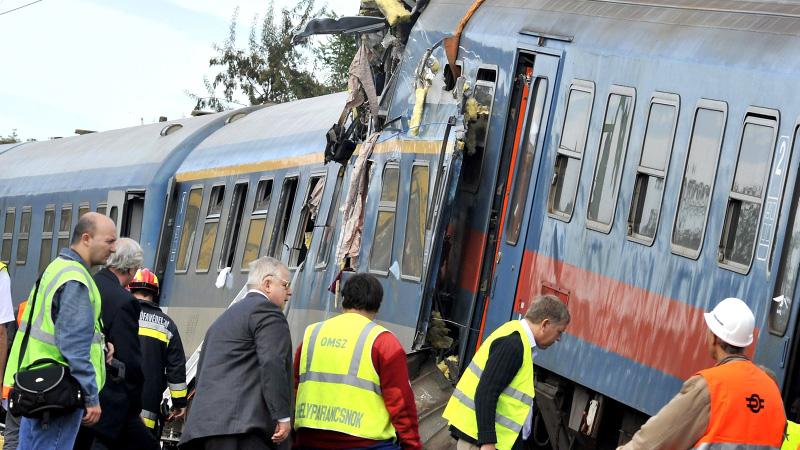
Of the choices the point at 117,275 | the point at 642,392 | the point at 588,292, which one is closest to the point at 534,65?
the point at 588,292

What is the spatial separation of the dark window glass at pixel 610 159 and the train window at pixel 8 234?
18.8 meters

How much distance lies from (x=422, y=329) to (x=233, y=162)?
8916 mm

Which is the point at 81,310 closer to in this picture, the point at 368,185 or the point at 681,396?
the point at 681,396

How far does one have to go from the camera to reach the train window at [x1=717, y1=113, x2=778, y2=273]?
29.5ft

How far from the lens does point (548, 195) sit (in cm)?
1059

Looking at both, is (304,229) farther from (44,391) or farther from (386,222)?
(44,391)

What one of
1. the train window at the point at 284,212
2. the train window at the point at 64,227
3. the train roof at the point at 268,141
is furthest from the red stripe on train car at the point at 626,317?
the train window at the point at 64,227

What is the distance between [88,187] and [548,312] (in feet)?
56.2

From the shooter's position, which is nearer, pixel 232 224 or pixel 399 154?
pixel 399 154

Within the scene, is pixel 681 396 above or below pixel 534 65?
below

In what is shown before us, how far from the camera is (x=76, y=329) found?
8430 millimetres

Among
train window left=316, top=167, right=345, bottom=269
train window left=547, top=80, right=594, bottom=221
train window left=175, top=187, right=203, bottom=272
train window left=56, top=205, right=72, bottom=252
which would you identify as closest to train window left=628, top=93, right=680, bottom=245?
train window left=547, top=80, right=594, bottom=221

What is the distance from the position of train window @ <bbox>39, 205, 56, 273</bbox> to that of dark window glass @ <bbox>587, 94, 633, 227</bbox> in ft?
53.4

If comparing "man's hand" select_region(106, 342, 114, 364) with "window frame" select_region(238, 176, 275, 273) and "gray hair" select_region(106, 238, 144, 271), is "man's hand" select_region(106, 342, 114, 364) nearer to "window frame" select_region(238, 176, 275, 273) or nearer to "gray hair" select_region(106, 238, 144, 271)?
"gray hair" select_region(106, 238, 144, 271)
